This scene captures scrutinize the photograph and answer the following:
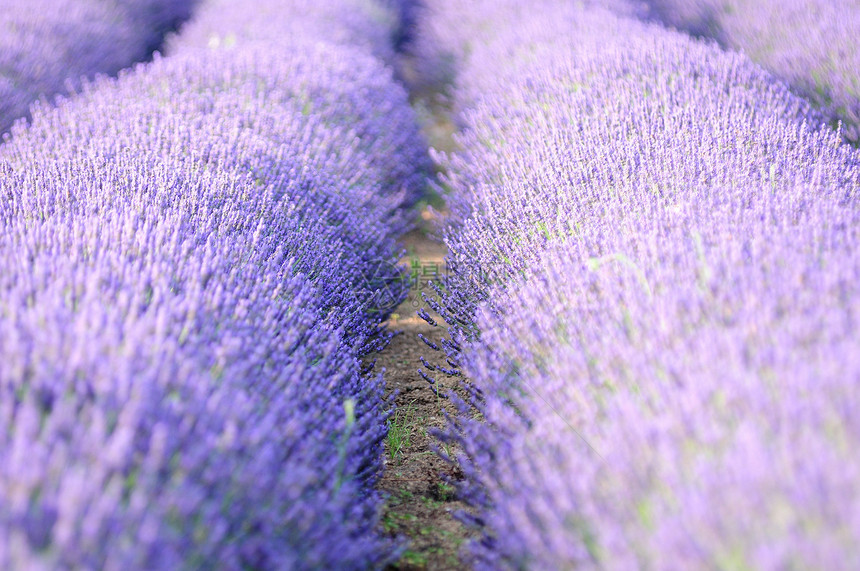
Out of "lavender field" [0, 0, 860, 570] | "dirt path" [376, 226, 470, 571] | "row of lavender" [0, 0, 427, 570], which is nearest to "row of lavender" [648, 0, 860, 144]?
"lavender field" [0, 0, 860, 570]

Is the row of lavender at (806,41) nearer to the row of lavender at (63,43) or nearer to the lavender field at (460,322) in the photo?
the lavender field at (460,322)

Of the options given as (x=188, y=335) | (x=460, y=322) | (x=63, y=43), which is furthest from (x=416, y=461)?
(x=63, y=43)

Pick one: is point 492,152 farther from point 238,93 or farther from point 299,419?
point 299,419

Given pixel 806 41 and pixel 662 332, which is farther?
pixel 806 41

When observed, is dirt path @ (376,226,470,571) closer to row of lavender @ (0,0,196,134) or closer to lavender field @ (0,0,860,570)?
lavender field @ (0,0,860,570)

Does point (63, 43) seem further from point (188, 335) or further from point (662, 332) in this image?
point (662, 332)
